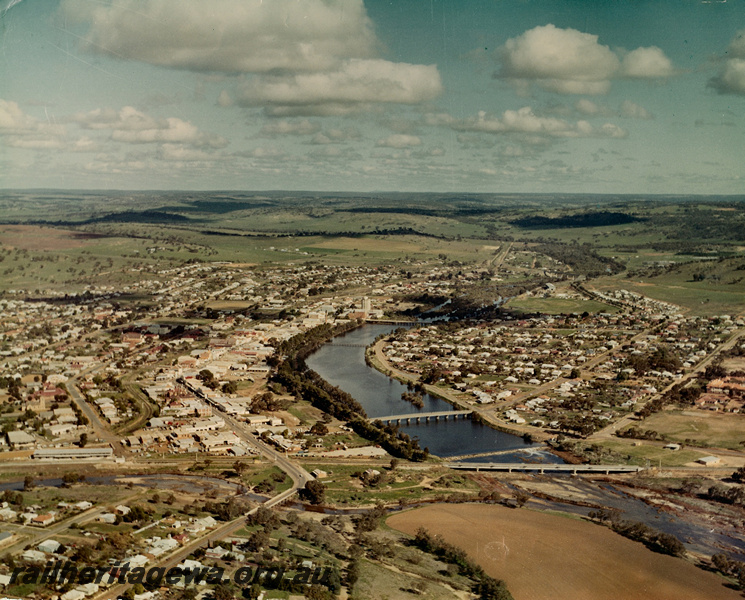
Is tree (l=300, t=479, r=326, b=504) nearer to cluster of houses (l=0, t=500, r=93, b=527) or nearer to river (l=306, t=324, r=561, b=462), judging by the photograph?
cluster of houses (l=0, t=500, r=93, b=527)

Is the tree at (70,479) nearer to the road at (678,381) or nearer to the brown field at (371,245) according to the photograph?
the road at (678,381)

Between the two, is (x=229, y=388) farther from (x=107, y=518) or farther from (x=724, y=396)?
(x=724, y=396)

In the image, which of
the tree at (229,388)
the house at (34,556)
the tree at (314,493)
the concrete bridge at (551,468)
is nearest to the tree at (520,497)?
the concrete bridge at (551,468)

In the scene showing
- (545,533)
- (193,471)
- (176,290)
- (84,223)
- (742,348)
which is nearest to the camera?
(545,533)

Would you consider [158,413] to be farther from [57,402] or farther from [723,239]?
[723,239]

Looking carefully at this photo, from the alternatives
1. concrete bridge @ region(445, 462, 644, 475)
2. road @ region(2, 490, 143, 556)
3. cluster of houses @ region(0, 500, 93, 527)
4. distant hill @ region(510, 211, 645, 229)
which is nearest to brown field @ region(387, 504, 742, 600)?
concrete bridge @ region(445, 462, 644, 475)

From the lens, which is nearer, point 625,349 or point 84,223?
point 625,349

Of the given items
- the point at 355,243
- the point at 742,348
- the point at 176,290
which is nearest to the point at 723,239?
the point at 355,243
